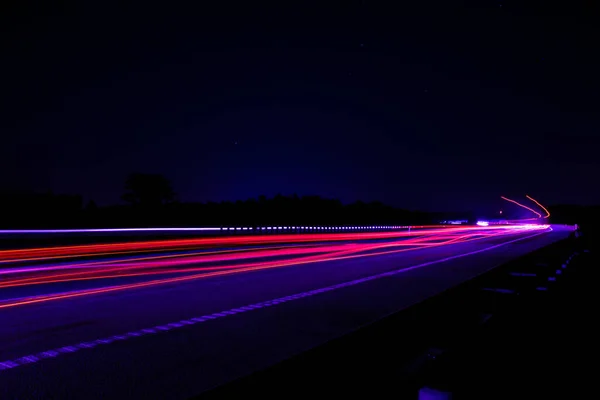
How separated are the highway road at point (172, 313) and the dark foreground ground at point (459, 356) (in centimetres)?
121

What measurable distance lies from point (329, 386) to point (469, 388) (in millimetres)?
1129

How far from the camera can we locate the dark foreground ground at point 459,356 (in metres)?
3.64

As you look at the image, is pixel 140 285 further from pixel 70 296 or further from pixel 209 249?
pixel 209 249

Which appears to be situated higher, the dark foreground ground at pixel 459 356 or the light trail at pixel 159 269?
the dark foreground ground at pixel 459 356

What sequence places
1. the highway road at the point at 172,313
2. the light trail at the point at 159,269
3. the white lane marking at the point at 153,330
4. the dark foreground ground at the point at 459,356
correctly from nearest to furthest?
1. the dark foreground ground at the point at 459,356
2. the highway road at the point at 172,313
3. the white lane marking at the point at 153,330
4. the light trail at the point at 159,269

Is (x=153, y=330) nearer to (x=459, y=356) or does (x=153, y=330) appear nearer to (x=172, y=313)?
(x=172, y=313)

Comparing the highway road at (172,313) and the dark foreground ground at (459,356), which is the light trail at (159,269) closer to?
the highway road at (172,313)

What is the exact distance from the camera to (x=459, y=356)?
154 inches

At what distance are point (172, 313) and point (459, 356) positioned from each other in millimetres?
6321

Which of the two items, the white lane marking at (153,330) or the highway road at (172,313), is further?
the white lane marking at (153,330)

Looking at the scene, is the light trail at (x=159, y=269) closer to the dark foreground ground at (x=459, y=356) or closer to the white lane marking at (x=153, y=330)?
the white lane marking at (x=153, y=330)

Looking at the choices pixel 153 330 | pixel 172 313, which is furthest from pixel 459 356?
pixel 172 313

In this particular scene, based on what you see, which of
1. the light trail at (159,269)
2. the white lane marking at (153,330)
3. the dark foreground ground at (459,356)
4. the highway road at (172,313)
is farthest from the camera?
the light trail at (159,269)

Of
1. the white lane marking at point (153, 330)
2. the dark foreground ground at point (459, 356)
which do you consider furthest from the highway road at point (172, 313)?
the dark foreground ground at point (459, 356)
